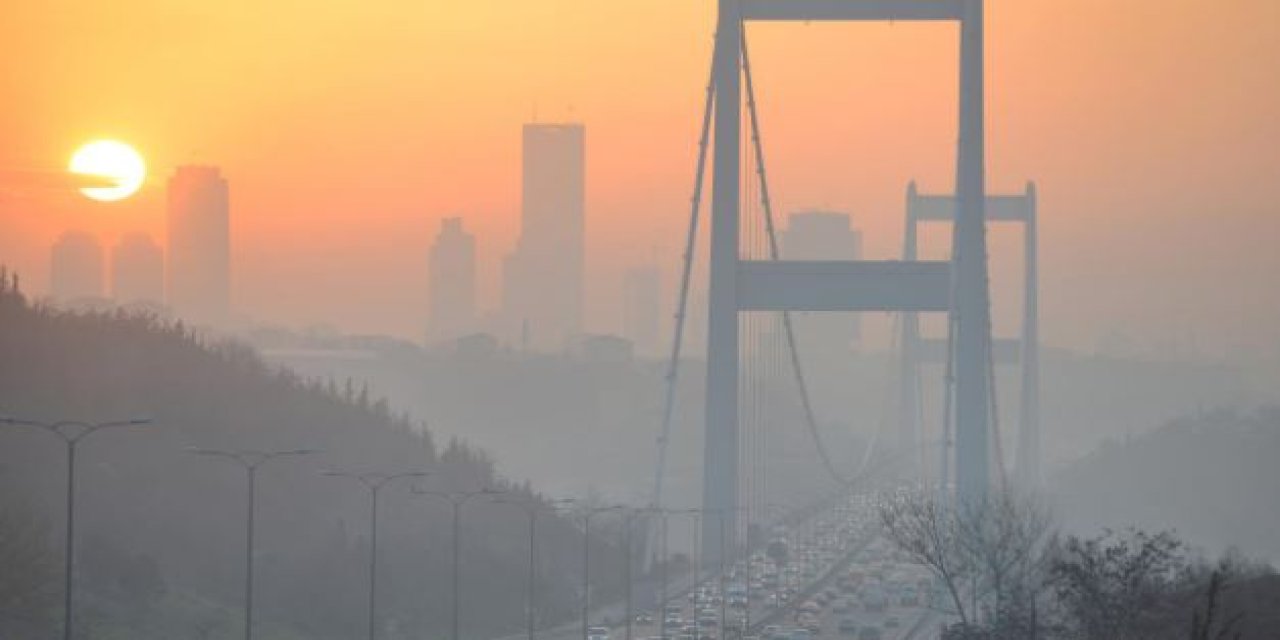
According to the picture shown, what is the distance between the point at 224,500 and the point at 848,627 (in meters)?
16.8

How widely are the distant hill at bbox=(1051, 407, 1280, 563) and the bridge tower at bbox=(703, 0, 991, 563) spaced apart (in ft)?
170

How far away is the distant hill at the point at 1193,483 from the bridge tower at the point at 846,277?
170 ft

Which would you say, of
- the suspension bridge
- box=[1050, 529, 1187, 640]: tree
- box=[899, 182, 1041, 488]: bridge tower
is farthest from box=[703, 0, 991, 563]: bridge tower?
box=[899, 182, 1041, 488]: bridge tower

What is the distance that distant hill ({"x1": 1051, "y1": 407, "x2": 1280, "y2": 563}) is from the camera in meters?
148

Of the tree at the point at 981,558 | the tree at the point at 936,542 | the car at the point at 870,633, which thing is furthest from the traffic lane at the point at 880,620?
the tree at the point at 981,558

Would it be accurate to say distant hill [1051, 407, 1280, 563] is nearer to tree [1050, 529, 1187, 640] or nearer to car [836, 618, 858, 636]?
car [836, 618, 858, 636]

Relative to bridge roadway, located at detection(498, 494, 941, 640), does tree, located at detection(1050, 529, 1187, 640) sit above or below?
above

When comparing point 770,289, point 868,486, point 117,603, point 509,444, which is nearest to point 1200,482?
point 868,486

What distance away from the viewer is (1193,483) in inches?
6570

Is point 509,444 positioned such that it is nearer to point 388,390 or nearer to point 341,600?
point 388,390

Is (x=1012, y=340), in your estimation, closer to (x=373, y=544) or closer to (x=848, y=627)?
(x=848, y=627)

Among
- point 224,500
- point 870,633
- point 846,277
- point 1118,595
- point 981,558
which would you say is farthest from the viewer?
point 224,500

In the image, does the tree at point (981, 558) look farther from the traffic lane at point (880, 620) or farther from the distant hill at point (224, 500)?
the distant hill at point (224, 500)

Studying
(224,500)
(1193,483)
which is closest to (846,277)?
(224,500)
